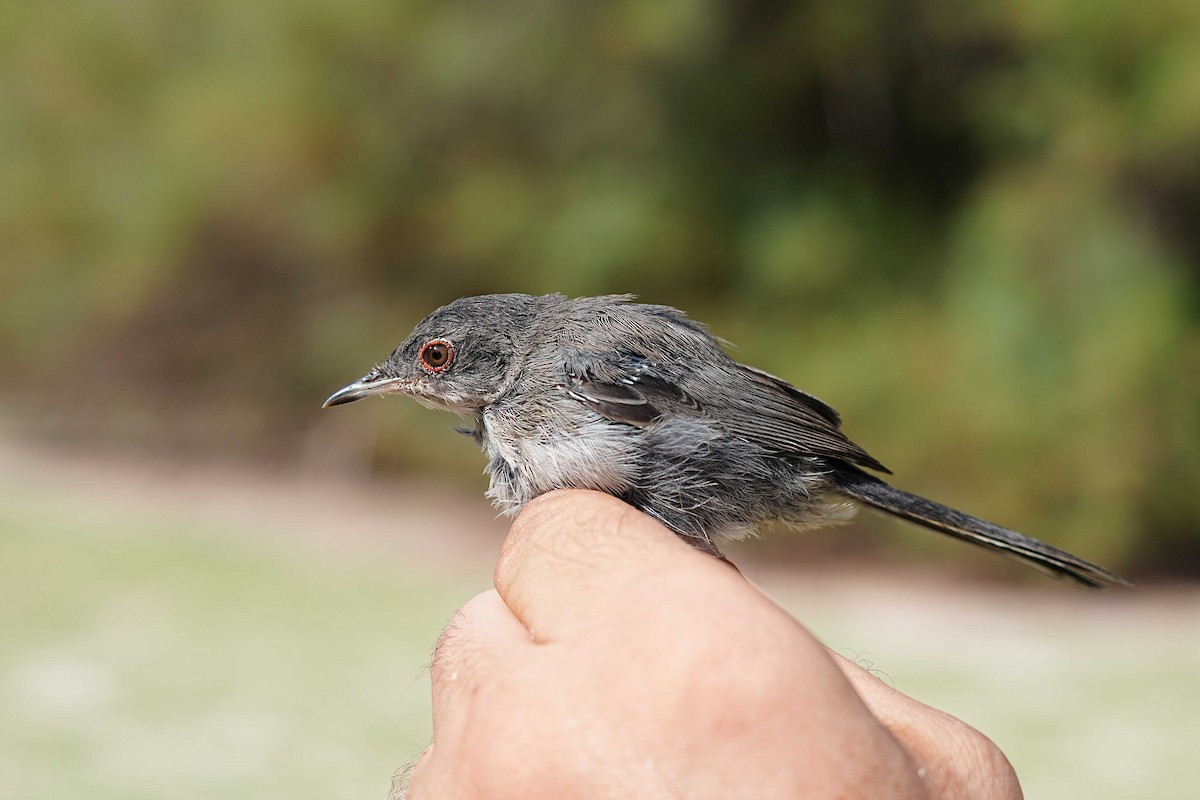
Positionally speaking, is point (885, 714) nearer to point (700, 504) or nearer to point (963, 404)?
point (700, 504)

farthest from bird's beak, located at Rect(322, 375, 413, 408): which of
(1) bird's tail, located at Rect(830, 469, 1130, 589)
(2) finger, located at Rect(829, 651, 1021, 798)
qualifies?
(2) finger, located at Rect(829, 651, 1021, 798)

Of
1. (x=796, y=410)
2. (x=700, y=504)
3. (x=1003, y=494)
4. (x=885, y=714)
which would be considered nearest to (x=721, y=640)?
→ (x=885, y=714)

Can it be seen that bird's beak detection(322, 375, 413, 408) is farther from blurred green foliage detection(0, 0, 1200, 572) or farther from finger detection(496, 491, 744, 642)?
blurred green foliage detection(0, 0, 1200, 572)

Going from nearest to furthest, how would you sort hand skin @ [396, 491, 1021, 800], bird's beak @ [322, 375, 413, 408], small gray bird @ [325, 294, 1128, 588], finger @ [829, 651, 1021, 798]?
hand skin @ [396, 491, 1021, 800]
finger @ [829, 651, 1021, 798]
small gray bird @ [325, 294, 1128, 588]
bird's beak @ [322, 375, 413, 408]

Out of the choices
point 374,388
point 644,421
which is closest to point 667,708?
point 644,421

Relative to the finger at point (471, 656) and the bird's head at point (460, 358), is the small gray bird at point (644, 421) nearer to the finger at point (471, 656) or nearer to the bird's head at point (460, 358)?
the bird's head at point (460, 358)

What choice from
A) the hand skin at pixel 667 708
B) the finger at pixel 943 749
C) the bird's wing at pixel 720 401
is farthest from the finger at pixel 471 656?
the bird's wing at pixel 720 401
